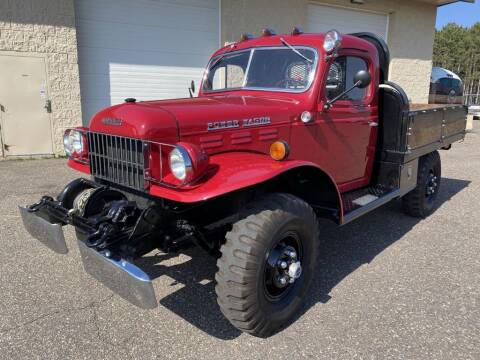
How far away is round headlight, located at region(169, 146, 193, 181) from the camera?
241 cm

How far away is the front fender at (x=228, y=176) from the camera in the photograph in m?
2.39

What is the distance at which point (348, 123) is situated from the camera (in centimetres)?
392

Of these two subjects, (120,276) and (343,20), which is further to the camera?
(343,20)

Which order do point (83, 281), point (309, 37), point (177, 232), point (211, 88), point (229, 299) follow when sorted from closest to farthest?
point (229, 299)
point (177, 232)
point (83, 281)
point (309, 37)
point (211, 88)

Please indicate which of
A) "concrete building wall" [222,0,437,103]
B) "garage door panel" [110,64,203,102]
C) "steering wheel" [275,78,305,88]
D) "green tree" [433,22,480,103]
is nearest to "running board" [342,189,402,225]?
"steering wheel" [275,78,305,88]

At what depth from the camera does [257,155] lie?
3.04m

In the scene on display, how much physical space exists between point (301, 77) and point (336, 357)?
7.43 feet

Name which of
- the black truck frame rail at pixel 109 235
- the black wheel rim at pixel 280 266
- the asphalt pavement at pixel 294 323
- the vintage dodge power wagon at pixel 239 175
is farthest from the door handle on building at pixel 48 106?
the black wheel rim at pixel 280 266

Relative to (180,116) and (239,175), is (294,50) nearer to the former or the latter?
(180,116)

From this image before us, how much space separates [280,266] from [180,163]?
39.6 inches

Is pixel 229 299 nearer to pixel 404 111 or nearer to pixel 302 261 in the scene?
pixel 302 261

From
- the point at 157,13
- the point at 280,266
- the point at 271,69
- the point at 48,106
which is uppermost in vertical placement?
the point at 157,13

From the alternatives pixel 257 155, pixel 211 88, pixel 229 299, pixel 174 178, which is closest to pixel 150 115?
pixel 174 178

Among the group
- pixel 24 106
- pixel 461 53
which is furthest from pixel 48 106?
pixel 461 53
